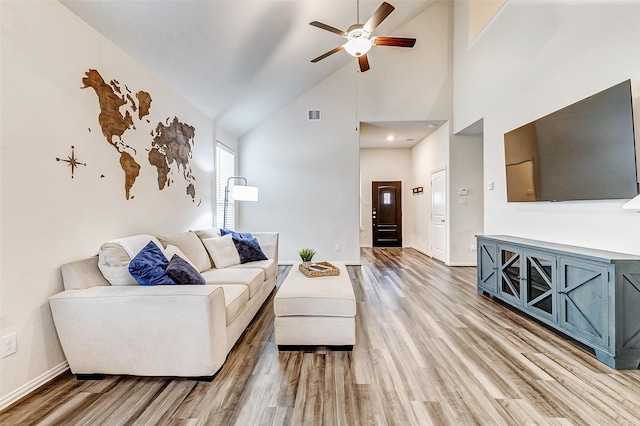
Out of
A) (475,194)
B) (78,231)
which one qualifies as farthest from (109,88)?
(475,194)

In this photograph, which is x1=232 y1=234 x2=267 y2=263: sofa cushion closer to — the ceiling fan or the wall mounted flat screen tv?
the ceiling fan

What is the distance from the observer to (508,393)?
73.4 inches

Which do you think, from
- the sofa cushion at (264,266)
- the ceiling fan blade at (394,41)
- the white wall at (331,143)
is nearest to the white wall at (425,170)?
the white wall at (331,143)

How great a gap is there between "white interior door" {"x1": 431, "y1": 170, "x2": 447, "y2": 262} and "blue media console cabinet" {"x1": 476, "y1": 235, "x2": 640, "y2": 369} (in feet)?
8.60

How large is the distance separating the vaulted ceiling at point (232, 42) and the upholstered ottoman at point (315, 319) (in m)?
2.66

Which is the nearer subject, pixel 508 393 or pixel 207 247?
pixel 508 393

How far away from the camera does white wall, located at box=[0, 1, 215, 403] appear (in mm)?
1787

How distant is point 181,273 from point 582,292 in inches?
127

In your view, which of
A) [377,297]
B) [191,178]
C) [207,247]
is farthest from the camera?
[191,178]

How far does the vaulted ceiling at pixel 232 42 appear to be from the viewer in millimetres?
2596

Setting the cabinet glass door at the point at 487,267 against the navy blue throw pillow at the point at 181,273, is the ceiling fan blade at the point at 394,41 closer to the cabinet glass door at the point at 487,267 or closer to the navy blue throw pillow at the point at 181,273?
the cabinet glass door at the point at 487,267

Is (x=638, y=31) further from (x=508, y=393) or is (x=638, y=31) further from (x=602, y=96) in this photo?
(x=508, y=393)

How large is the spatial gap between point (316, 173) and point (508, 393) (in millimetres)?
4700

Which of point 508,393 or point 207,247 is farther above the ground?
point 207,247
